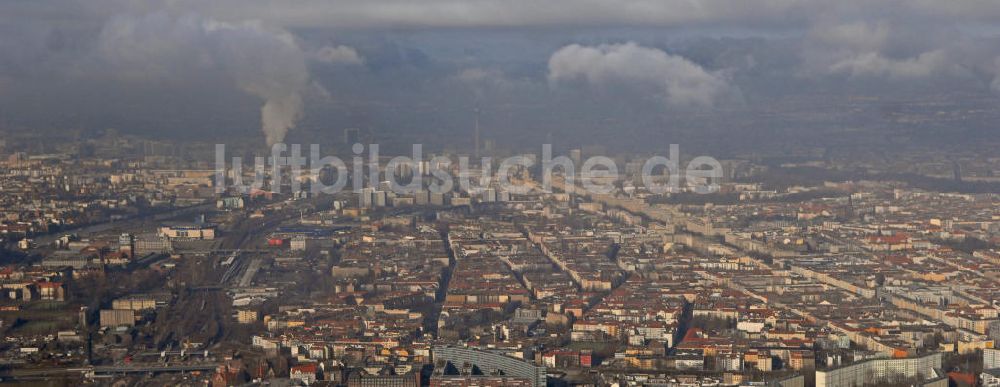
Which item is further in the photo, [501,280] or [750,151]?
[750,151]

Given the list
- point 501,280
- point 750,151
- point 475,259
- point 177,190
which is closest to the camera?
point 501,280

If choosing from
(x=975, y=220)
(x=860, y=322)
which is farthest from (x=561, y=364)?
(x=975, y=220)

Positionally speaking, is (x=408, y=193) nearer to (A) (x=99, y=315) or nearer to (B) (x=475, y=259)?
(B) (x=475, y=259)

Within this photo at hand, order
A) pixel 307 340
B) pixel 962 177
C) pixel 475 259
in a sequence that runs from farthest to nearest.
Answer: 1. pixel 962 177
2. pixel 475 259
3. pixel 307 340

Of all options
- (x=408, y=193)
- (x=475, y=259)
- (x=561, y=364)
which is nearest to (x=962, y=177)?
(x=408, y=193)

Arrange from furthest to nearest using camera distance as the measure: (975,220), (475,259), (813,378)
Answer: (975,220), (475,259), (813,378)

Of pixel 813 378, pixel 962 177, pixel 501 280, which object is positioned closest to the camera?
pixel 813 378

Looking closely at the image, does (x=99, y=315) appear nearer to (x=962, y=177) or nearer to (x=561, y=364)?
(x=561, y=364)

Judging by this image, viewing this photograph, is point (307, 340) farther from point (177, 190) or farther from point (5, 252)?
point (177, 190)

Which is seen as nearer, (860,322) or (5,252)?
(860,322)
